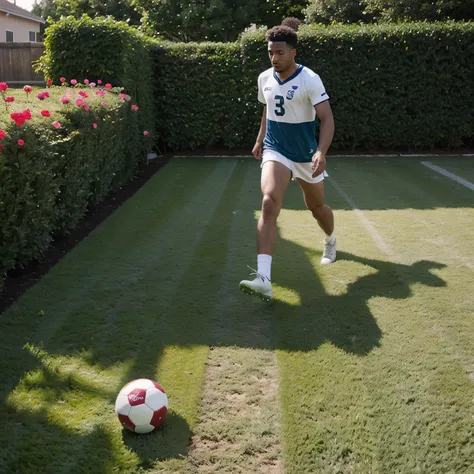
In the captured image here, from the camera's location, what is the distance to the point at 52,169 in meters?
5.96

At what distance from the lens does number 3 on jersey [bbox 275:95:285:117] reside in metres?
5.13

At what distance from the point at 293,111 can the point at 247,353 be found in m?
2.33

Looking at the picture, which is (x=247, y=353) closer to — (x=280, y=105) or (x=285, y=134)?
(x=285, y=134)

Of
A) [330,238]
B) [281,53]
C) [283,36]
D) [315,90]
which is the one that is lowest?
[330,238]

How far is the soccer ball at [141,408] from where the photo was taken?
3018 mm

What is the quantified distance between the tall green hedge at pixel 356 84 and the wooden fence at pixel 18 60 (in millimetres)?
6361

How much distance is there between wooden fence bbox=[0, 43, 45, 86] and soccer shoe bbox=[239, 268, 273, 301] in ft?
52.5

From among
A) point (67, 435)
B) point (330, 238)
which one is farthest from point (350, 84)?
point (67, 435)

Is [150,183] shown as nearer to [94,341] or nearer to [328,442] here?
[94,341]

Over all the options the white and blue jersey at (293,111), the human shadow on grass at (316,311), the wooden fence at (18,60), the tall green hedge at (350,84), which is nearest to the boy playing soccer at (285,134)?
the white and blue jersey at (293,111)

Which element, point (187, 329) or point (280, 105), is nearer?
point (187, 329)

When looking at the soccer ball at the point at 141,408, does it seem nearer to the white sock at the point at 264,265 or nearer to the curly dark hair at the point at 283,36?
the white sock at the point at 264,265

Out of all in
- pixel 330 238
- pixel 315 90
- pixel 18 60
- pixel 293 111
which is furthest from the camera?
pixel 18 60

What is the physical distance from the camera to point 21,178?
5.08m
